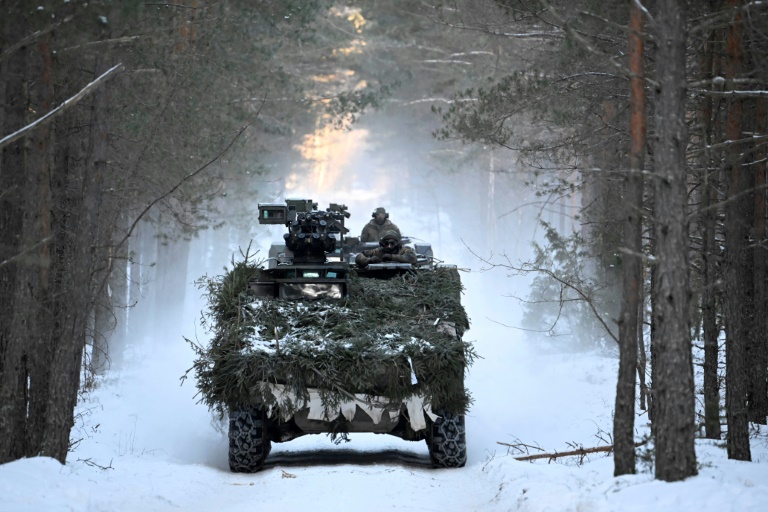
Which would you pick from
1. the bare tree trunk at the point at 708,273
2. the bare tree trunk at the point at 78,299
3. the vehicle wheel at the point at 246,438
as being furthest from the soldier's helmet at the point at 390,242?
the bare tree trunk at the point at 78,299

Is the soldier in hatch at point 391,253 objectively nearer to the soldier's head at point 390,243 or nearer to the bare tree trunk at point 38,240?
the soldier's head at point 390,243

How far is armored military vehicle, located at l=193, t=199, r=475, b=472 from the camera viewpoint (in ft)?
37.2

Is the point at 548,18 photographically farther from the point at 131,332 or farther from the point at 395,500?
the point at 131,332

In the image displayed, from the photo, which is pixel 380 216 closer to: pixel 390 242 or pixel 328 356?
pixel 390 242

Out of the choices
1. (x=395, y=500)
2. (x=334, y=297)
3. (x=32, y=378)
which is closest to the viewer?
(x=395, y=500)

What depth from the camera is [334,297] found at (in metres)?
13.2

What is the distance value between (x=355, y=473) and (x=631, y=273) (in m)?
4.22

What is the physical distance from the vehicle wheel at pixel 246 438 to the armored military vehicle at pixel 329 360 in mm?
12

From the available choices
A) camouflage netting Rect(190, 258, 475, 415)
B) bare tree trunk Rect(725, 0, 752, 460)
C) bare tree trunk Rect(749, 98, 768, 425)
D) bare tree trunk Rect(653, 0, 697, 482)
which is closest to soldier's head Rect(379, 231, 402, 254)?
camouflage netting Rect(190, 258, 475, 415)

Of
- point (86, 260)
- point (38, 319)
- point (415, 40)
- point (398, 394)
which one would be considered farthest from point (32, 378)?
point (415, 40)

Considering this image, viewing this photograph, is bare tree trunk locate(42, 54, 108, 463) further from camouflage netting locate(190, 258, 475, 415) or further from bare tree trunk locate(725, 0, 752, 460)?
bare tree trunk locate(725, 0, 752, 460)

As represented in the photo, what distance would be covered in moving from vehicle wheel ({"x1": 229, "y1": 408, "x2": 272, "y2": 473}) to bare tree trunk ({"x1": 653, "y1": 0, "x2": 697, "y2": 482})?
5411 millimetres

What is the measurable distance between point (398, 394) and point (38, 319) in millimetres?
3979

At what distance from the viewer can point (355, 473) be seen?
11.0 metres
